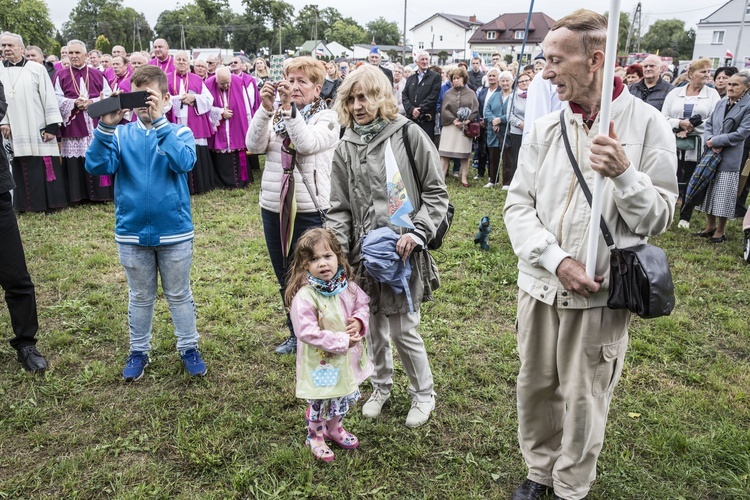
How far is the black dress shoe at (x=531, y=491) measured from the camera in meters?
2.77

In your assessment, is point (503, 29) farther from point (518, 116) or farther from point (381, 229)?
point (381, 229)

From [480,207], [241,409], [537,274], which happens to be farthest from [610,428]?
[480,207]

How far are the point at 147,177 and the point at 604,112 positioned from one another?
2.79m

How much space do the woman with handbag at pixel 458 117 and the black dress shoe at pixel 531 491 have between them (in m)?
8.01

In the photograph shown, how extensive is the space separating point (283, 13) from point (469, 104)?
98.2 meters

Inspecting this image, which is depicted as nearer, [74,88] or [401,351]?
[401,351]

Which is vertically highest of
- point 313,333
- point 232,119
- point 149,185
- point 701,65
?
point 701,65

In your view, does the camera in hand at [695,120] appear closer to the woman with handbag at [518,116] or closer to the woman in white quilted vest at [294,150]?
the woman with handbag at [518,116]

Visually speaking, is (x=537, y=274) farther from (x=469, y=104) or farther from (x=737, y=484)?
(x=469, y=104)

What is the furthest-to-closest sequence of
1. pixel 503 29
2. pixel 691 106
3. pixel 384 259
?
1. pixel 503 29
2. pixel 691 106
3. pixel 384 259

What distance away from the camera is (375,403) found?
3.58 meters

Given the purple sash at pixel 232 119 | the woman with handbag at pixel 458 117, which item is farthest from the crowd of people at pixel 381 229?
the woman with handbag at pixel 458 117

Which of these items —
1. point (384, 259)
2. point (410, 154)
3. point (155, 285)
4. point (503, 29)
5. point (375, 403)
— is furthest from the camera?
point (503, 29)

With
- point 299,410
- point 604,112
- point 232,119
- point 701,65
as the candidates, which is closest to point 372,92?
point 604,112
